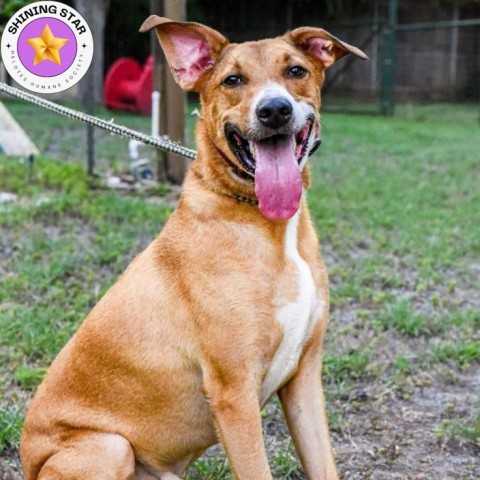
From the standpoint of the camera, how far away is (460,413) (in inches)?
153

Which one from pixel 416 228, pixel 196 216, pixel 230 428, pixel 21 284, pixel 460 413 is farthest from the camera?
pixel 416 228

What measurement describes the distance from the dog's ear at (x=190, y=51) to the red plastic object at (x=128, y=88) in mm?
14420

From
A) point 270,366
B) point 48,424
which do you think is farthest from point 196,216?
point 48,424

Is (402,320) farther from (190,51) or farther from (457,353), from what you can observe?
(190,51)

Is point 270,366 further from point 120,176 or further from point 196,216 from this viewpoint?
point 120,176

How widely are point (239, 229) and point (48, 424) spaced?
90 cm

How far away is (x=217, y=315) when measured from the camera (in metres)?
2.60

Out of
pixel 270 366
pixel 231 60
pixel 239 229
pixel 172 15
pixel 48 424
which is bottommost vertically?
pixel 48 424

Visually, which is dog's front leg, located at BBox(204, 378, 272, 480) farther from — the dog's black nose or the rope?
the rope

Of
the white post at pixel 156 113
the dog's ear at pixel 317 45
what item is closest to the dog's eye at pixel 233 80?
the dog's ear at pixel 317 45

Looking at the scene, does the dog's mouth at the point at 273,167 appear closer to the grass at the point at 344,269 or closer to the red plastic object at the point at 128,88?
the grass at the point at 344,269

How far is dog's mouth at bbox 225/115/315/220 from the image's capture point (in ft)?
8.58

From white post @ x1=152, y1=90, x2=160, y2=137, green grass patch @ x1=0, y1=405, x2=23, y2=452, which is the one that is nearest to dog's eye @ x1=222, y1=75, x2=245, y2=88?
green grass patch @ x1=0, y1=405, x2=23, y2=452

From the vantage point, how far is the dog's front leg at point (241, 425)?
2.55 m
